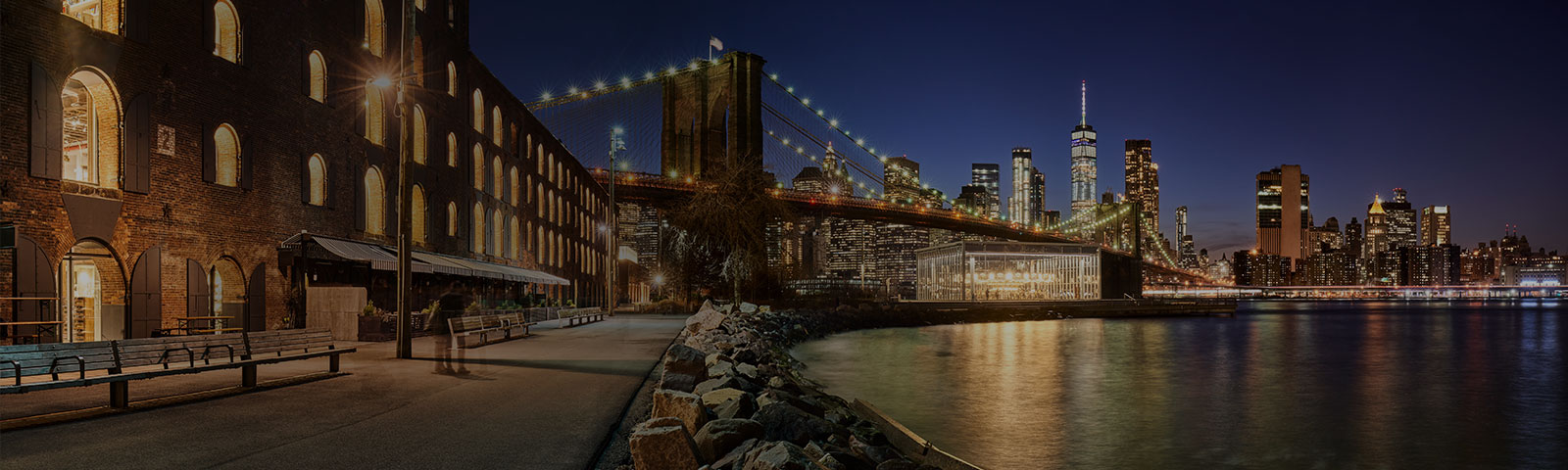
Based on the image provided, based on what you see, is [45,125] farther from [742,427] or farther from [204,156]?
→ [742,427]

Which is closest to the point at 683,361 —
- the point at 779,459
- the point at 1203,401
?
the point at 779,459

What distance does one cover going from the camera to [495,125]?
38375mm

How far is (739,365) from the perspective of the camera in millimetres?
13969

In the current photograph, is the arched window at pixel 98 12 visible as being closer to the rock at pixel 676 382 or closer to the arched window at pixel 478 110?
the rock at pixel 676 382

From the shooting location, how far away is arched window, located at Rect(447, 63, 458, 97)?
32.5 meters

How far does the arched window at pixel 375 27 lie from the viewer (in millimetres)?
26438

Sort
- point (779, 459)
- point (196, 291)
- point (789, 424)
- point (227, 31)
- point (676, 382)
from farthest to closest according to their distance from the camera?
point (227, 31)
point (196, 291)
point (676, 382)
point (789, 424)
point (779, 459)

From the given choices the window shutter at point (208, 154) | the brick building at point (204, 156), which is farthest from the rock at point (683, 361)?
the window shutter at point (208, 154)

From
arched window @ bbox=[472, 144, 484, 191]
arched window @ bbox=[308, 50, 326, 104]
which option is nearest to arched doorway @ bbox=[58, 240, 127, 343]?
arched window @ bbox=[308, 50, 326, 104]

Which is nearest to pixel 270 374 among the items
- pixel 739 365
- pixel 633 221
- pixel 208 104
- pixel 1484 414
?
pixel 739 365

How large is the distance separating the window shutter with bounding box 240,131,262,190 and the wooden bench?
8275 mm

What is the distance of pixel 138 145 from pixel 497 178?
834 inches

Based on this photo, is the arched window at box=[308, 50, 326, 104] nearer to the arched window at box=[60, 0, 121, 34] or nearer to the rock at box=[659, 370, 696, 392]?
the arched window at box=[60, 0, 121, 34]

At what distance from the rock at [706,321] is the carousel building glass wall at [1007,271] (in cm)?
4135
